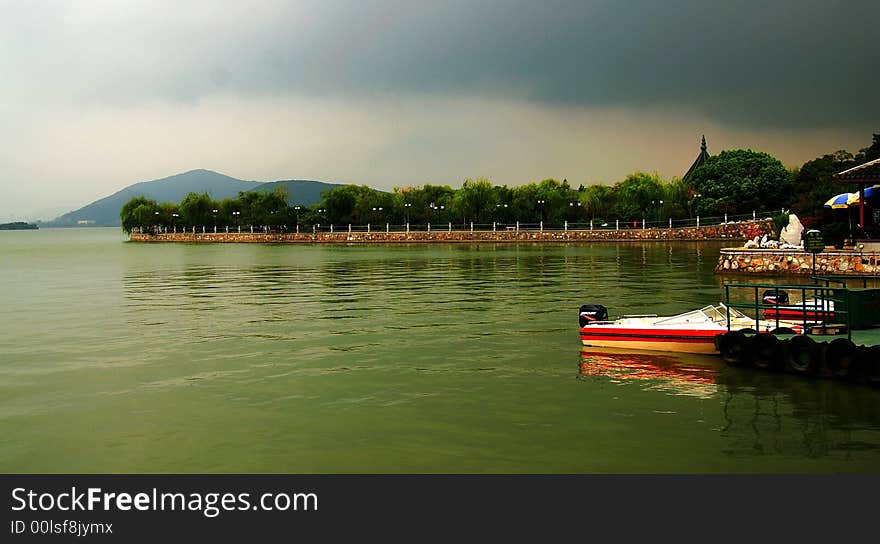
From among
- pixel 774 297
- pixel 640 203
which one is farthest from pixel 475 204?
pixel 774 297

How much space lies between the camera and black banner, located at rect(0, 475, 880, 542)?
27.5 ft

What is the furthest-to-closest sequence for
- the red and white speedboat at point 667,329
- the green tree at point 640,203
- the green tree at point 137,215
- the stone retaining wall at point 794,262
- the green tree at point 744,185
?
the green tree at point 137,215, the green tree at point 640,203, the green tree at point 744,185, the stone retaining wall at point 794,262, the red and white speedboat at point 667,329

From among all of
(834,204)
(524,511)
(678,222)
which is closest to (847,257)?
(834,204)

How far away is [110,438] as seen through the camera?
11.5 meters

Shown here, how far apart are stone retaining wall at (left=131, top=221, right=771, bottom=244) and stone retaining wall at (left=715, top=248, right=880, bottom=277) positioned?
38385 millimetres

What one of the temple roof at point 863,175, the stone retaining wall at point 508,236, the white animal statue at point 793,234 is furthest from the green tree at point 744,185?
the temple roof at point 863,175

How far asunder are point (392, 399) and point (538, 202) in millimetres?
105680

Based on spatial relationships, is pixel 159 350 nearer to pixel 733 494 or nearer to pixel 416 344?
pixel 416 344

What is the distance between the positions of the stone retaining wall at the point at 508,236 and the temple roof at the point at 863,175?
135 ft

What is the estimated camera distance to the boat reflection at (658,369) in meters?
14.3

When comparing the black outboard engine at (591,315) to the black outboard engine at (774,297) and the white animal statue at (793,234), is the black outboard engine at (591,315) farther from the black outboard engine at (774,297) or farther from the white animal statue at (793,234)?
the white animal statue at (793,234)

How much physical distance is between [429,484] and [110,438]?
198 inches

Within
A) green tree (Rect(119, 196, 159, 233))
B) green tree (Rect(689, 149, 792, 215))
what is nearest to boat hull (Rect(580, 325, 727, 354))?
green tree (Rect(689, 149, 792, 215))

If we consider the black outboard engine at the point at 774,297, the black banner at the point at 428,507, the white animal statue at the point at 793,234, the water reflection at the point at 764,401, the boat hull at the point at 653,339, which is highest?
the white animal statue at the point at 793,234
